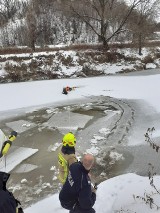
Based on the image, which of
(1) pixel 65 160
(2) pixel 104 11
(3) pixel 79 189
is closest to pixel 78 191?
(3) pixel 79 189

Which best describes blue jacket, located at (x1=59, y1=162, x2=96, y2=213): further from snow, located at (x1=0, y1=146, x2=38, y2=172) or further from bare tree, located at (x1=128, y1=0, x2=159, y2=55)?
bare tree, located at (x1=128, y1=0, x2=159, y2=55)

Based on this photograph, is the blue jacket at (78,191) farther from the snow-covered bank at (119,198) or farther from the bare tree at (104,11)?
the bare tree at (104,11)

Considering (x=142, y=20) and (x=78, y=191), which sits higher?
(x=142, y=20)

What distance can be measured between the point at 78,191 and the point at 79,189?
5 cm

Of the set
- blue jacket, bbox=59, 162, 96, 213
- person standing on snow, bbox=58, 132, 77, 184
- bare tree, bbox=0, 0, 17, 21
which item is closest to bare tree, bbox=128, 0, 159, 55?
bare tree, bbox=0, 0, 17, 21

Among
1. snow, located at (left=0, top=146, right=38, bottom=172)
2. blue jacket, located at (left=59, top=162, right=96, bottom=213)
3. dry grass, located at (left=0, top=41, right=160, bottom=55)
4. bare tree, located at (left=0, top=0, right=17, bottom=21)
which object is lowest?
snow, located at (left=0, top=146, right=38, bottom=172)

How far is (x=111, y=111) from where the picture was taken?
10.7 metres

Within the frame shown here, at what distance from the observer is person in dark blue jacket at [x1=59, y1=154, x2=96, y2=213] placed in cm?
336

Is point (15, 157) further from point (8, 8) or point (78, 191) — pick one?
point (8, 8)

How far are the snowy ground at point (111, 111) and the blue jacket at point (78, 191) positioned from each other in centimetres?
121

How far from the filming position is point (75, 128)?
897 cm

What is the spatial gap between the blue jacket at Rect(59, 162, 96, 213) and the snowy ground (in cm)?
121

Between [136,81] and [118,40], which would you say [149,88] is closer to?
[136,81]

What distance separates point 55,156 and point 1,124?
3.20 meters
